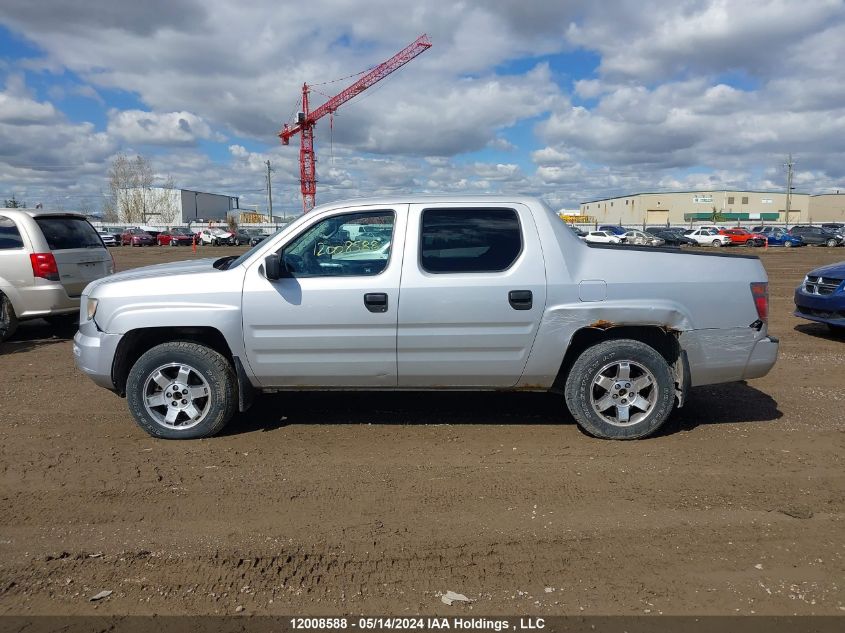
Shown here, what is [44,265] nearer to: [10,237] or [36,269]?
[36,269]

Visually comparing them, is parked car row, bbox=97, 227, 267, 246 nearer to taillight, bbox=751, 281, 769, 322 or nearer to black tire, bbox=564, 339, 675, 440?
black tire, bbox=564, 339, 675, 440

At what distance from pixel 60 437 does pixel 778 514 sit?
5.19m

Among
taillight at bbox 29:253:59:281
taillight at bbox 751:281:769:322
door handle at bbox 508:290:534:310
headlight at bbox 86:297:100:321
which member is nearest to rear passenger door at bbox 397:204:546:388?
door handle at bbox 508:290:534:310

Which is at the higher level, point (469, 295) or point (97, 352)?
point (469, 295)

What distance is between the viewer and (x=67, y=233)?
8.67m

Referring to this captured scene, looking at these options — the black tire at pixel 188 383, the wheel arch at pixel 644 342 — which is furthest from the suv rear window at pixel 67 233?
the wheel arch at pixel 644 342

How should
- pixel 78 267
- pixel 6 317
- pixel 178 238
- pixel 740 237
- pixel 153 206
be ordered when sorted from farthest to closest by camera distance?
pixel 153 206 < pixel 178 238 < pixel 740 237 < pixel 78 267 < pixel 6 317

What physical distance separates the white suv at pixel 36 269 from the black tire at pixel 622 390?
276 inches

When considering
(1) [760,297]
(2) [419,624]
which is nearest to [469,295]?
(1) [760,297]

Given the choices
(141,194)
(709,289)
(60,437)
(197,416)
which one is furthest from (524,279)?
(141,194)

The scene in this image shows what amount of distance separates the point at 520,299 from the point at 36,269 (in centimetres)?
686

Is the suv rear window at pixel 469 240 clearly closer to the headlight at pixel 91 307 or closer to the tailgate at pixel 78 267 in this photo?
the headlight at pixel 91 307

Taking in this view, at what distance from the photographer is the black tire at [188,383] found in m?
4.72

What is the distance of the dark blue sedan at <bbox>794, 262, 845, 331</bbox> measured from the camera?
27.9ft
